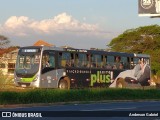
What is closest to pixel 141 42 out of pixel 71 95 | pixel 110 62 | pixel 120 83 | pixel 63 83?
pixel 120 83

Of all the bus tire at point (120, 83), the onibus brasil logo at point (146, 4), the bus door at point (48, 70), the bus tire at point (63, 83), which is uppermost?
the onibus brasil logo at point (146, 4)

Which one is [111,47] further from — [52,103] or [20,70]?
[52,103]

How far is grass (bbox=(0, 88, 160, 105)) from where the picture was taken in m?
27.0

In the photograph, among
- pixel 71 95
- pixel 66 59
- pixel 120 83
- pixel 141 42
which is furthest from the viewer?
pixel 141 42

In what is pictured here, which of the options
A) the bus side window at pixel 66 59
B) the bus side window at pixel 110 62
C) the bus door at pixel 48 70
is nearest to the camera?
the bus door at pixel 48 70

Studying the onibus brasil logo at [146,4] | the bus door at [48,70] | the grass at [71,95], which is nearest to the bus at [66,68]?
the bus door at [48,70]

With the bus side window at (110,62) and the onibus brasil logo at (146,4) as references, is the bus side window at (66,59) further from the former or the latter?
the onibus brasil logo at (146,4)

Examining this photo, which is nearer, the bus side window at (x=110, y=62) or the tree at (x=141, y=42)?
the bus side window at (x=110, y=62)

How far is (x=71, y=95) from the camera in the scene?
3048 cm

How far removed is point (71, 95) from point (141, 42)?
60.9 m

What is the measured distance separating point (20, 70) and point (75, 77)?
4.44 metres

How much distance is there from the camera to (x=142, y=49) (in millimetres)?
88438

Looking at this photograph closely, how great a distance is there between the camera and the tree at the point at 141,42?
8653 centimetres

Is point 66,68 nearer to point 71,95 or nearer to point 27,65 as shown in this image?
point 27,65
